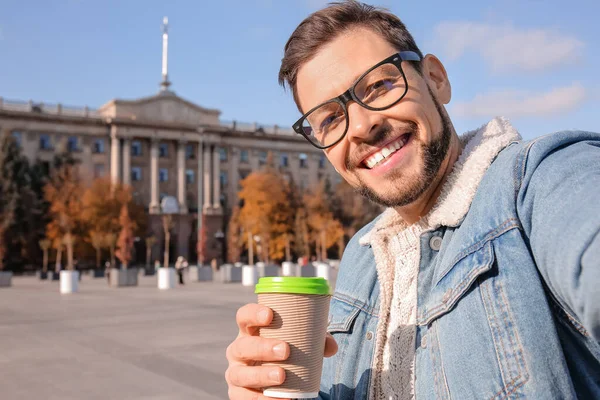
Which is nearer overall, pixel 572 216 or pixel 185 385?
pixel 572 216

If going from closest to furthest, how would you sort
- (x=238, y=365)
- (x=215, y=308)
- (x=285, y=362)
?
(x=285, y=362) → (x=238, y=365) → (x=215, y=308)

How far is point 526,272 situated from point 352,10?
92 centimetres

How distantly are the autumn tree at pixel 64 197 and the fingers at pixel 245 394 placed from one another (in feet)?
152

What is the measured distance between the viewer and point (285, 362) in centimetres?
133

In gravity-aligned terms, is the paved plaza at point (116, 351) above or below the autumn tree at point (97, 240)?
below

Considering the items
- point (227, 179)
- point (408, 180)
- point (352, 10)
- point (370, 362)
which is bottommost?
point (370, 362)

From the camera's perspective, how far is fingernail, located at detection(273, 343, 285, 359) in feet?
4.26

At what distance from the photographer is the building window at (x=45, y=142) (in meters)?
61.0

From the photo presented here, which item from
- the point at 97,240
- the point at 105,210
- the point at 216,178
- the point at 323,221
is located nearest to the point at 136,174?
the point at 216,178

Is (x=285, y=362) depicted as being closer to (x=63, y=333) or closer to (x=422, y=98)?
(x=422, y=98)

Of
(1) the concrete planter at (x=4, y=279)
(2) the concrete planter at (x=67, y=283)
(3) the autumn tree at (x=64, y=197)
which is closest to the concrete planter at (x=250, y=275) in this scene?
(2) the concrete planter at (x=67, y=283)

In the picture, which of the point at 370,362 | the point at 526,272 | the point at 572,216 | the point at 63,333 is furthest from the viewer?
the point at 63,333

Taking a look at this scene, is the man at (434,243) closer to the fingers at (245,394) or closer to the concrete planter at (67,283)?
the fingers at (245,394)

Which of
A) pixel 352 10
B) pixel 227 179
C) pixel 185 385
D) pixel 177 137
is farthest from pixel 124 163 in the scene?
pixel 352 10
